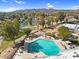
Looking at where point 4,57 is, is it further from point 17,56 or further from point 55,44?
point 55,44

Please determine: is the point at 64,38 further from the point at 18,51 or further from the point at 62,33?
the point at 18,51

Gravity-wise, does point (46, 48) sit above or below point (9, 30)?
below

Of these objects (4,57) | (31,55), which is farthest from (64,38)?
(4,57)

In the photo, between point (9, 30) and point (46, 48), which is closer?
point (46, 48)

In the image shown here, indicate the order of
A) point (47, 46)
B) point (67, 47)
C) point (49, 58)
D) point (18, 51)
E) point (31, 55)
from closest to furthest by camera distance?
point (49, 58), point (31, 55), point (18, 51), point (67, 47), point (47, 46)

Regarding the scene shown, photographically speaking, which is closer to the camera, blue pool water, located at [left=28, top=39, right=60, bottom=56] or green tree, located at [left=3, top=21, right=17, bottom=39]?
blue pool water, located at [left=28, top=39, right=60, bottom=56]

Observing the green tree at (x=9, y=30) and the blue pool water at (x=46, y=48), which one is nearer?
the blue pool water at (x=46, y=48)

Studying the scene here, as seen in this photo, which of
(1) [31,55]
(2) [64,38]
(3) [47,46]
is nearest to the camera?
(1) [31,55]

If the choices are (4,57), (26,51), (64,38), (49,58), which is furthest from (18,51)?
(64,38)

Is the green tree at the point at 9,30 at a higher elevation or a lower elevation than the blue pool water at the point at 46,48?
higher

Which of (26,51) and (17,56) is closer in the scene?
(17,56)

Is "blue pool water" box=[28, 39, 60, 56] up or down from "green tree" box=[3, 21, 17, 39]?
down
